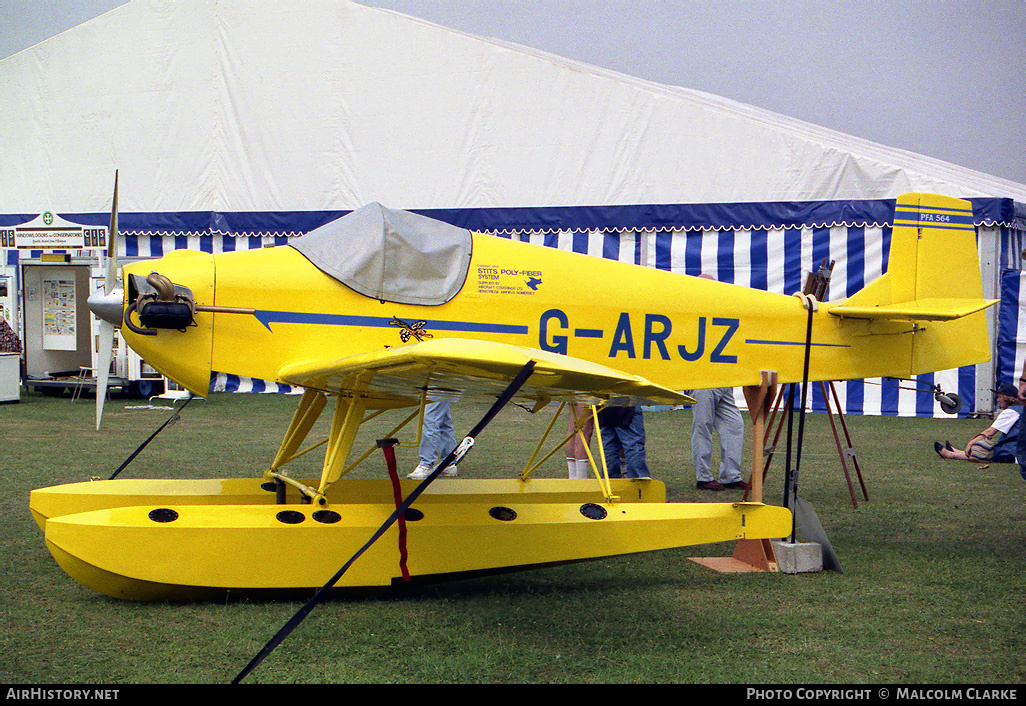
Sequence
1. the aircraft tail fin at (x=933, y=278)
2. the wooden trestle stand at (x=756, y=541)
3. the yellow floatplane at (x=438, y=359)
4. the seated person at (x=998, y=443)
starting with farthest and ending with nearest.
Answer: the seated person at (x=998, y=443)
the aircraft tail fin at (x=933, y=278)
the wooden trestle stand at (x=756, y=541)
the yellow floatplane at (x=438, y=359)

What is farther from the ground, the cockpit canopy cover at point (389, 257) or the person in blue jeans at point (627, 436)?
the cockpit canopy cover at point (389, 257)

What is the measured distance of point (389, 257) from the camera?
5.22 metres

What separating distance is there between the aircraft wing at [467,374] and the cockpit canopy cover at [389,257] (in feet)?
1.97

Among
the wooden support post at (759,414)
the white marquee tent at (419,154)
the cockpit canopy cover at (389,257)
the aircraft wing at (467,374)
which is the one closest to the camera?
the aircraft wing at (467,374)

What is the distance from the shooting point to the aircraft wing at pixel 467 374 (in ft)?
11.8

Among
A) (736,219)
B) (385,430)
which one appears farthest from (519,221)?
(385,430)

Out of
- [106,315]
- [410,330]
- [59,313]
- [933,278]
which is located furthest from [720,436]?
[59,313]

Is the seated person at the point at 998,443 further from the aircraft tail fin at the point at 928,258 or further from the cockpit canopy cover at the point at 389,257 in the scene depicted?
the cockpit canopy cover at the point at 389,257

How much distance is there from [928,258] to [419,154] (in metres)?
10.6

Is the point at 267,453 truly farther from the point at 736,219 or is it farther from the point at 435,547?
the point at 736,219

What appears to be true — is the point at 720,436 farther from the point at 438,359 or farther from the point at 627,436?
the point at 438,359

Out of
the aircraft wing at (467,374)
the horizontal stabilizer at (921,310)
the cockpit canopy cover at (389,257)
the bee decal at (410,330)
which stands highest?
the cockpit canopy cover at (389,257)

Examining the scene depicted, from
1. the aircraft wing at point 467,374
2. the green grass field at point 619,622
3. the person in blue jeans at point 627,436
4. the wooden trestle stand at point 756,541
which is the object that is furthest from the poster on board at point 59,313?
the wooden trestle stand at point 756,541

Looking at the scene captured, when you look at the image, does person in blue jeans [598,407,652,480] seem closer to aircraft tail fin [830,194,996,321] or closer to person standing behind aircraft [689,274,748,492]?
person standing behind aircraft [689,274,748,492]
